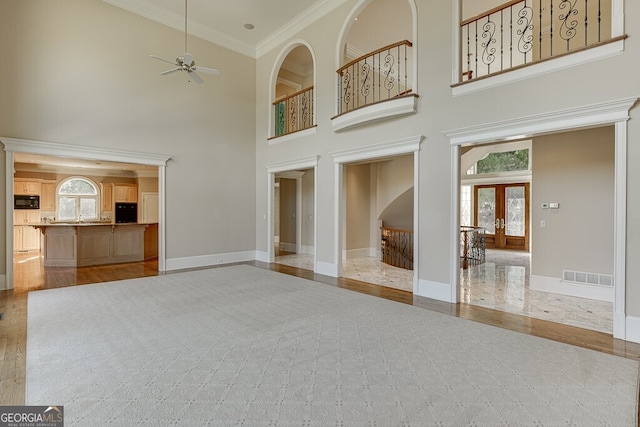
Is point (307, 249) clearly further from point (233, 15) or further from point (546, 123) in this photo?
point (546, 123)

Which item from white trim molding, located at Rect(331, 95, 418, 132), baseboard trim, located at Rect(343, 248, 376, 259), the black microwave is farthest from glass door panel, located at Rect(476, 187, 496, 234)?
the black microwave

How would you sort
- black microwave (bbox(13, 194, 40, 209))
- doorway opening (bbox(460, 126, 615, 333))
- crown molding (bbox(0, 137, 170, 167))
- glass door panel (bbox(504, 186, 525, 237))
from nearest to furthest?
doorway opening (bbox(460, 126, 615, 333)) < crown molding (bbox(0, 137, 170, 167)) < black microwave (bbox(13, 194, 40, 209)) < glass door panel (bbox(504, 186, 525, 237))

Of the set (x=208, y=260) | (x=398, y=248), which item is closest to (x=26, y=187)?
(x=208, y=260)

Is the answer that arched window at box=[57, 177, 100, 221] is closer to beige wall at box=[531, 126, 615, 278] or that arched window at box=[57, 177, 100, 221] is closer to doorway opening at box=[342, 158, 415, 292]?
doorway opening at box=[342, 158, 415, 292]

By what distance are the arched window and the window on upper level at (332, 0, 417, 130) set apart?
1020 centimetres

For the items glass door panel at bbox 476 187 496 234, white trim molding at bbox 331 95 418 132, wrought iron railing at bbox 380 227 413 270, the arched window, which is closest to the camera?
white trim molding at bbox 331 95 418 132

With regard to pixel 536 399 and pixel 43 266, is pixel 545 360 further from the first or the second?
pixel 43 266

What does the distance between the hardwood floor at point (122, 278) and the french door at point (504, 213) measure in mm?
8095

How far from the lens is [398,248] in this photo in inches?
325

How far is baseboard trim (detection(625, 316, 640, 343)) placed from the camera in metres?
3.39

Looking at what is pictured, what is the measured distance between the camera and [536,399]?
229 centimetres

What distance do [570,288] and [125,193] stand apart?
13394 mm

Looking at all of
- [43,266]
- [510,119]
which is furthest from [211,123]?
[510,119]

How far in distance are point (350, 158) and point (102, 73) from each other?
210 inches
